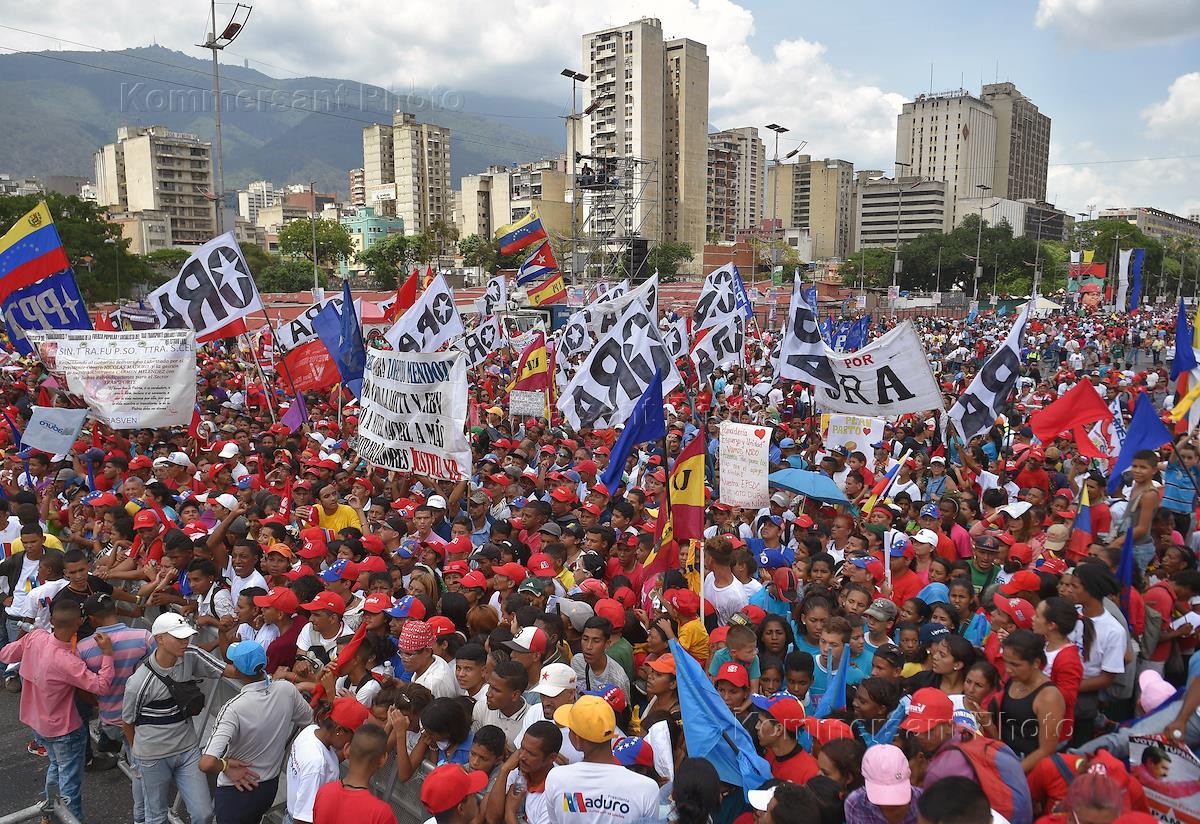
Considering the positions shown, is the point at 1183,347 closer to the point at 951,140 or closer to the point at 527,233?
the point at 527,233

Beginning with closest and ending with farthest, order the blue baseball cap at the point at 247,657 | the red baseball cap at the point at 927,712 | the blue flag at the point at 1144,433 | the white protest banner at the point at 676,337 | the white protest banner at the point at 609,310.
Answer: the red baseball cap at the point at 927,712
the blue baseball cap at the point at 247,657
the blue flag at the point at 1144,433
the white protest banner at the point at 609,310
the white protest banner at the point at 676,337

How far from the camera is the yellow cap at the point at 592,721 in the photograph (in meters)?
3.73

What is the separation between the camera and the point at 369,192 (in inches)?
6412

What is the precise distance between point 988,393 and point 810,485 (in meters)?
2.67

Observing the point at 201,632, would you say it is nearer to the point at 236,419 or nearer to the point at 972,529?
the point at 972,529

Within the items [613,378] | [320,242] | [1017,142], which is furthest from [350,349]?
[1017,142]

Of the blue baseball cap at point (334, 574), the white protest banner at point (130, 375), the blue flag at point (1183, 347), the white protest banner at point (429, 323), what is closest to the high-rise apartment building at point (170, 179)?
the white protest banner at point (429, 323)

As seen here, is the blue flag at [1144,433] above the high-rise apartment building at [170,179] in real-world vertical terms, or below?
below

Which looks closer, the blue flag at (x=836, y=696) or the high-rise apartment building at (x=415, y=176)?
the blue flag at (x=836, y=696)

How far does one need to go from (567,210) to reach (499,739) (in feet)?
366

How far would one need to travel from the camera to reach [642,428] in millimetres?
7906

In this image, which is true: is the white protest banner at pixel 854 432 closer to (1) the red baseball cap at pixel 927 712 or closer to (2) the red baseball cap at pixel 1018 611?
(2) the red baseball cap at pixel 1018 611

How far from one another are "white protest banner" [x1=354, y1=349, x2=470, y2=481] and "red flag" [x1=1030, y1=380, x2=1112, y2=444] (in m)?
5.99

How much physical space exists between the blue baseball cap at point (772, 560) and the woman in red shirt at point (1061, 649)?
2.45 m
